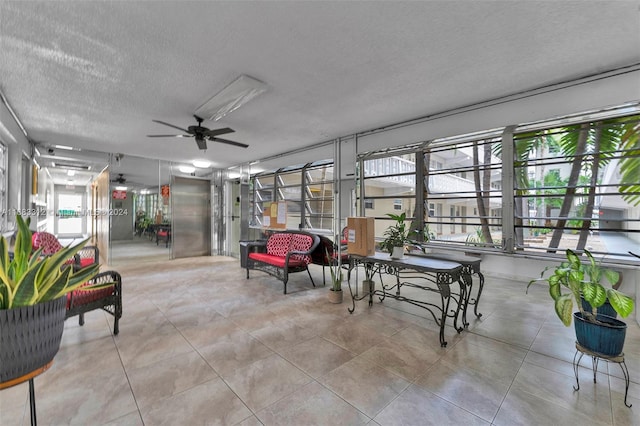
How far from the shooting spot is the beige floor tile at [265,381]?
178 cm

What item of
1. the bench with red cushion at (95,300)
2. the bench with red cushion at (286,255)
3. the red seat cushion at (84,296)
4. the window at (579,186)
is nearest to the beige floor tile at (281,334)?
the bench with red cushion at (286,255)

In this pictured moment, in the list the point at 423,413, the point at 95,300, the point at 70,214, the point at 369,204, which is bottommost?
the point at 423,413

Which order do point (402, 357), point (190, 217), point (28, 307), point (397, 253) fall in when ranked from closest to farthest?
1. point (28, 307)
2. point (402, 357)
3. point (397, 253)
4. point (190, 217)

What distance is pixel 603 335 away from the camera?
178 cm

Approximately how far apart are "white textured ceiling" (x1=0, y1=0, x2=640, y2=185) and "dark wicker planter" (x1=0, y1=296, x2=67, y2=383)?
2.04m

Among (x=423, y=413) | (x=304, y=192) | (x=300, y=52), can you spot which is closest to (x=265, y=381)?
(x=423, y=413)

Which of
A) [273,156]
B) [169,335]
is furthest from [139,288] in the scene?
[273,156]

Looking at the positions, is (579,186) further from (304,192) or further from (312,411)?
(304,192)

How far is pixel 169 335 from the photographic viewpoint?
268 centimetres

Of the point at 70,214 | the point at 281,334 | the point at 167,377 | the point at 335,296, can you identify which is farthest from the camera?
the point at 70,214

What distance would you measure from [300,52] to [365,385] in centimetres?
284

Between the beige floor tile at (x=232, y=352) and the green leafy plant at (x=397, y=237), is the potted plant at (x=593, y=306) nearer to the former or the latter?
the green leafy plant at (x=397, y=237)

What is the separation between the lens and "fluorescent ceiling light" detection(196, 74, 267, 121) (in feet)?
9.59

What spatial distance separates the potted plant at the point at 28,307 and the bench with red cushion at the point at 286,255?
3.05 m
